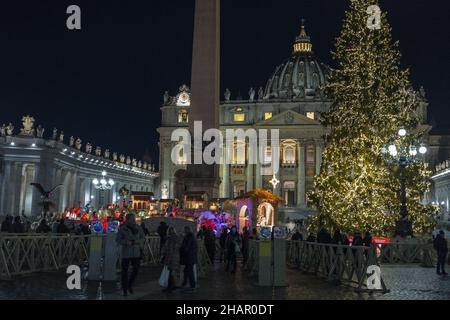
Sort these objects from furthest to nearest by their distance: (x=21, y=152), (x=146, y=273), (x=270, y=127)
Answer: (x=270, y=127) < (x=21, y=152) < (x=146, y=273)

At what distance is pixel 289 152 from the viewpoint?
99.2m

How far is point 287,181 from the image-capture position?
3912 inches

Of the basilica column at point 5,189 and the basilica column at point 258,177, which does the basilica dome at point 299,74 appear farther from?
the basilica column at point 5,189

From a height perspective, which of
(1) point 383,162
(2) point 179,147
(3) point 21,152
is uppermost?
(2) point 179,147

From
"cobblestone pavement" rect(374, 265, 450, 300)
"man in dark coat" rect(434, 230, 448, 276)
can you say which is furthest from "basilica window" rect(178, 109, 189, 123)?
"man in dark coat" rect(434, 230, 448, 276)

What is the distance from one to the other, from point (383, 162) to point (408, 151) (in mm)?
1240

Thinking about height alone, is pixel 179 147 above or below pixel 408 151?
above

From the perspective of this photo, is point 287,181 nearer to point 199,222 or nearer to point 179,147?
point 179,147

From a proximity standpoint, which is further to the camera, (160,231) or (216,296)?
(160,231)

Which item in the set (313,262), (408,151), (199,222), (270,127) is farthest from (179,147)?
(313,262)

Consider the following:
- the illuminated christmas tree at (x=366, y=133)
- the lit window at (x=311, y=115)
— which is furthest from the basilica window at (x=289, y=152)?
the illuminated christmas tree at (x=366, y=133)

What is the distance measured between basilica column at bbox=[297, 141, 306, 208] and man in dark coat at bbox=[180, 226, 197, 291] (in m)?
82.4

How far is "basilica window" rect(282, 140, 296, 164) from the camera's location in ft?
323
